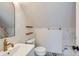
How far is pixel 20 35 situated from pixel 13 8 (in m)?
0.45

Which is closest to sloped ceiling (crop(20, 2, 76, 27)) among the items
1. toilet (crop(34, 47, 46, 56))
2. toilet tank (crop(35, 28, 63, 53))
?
toilet tank (crop(35, 28, 63, 53))

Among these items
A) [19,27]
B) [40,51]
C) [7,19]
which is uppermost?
[7,19]

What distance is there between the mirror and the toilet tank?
457mm

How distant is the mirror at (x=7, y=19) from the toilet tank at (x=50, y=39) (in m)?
0.46

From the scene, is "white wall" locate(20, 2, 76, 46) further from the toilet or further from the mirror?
the toilet

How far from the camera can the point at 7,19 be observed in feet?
5.98

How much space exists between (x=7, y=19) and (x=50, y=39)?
2.48ft

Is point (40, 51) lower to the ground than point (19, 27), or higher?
lower

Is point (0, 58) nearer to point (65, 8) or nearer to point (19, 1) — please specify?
point (19, 1)

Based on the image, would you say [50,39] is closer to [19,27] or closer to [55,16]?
[55,16]

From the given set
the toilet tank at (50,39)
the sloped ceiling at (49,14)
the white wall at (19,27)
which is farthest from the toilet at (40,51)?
the sloped ceiling at (49,14)

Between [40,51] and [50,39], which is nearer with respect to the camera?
[40,51]

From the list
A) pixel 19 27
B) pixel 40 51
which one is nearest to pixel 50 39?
pixel 40 51

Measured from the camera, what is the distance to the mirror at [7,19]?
174 centimetres
